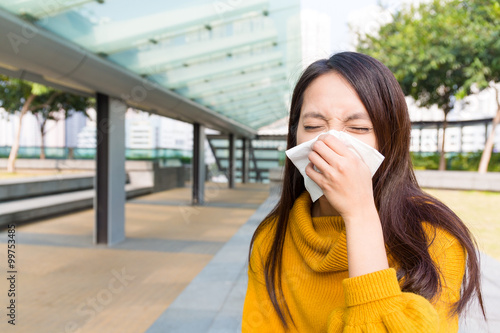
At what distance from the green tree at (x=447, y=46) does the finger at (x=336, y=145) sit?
44.0 feet

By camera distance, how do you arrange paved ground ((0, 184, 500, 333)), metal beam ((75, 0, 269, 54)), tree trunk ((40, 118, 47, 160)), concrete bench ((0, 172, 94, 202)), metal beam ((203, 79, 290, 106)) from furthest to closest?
1. tree trunk ((40, 118, 47, 160))
2. metal beam ((203, 79, 290, 106))
3. concrete bench ((0, 172, 94, 202))
4. metal beam ((75, 0, 269, 54))
5. paved ground ((0, 184, 500, 333))

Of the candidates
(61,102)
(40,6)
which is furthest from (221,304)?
(61,102)

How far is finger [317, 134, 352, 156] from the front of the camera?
0.85m

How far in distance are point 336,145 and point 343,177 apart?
72 millimetres

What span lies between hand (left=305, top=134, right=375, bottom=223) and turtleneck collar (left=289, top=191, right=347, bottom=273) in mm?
133

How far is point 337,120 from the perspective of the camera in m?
1.00

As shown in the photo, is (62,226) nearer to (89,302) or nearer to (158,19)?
(89,302)

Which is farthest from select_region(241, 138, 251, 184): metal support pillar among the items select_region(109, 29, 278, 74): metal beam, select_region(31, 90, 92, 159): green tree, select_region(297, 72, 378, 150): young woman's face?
select_region(297, 72, 378, 150): young woman's face

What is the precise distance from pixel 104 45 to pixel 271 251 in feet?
15.5

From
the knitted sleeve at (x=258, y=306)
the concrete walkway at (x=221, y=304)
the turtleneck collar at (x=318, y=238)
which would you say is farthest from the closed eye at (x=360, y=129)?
the concrete walkway at (x=221, y=304)

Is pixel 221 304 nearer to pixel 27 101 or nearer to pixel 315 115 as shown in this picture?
pixel 315 115

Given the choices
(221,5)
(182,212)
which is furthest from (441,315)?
(182,212)

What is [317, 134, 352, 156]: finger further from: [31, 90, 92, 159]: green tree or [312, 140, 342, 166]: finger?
[31, 90, 92, 159]: green tree

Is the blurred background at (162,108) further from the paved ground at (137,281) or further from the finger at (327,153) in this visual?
the finger at (327,153)
